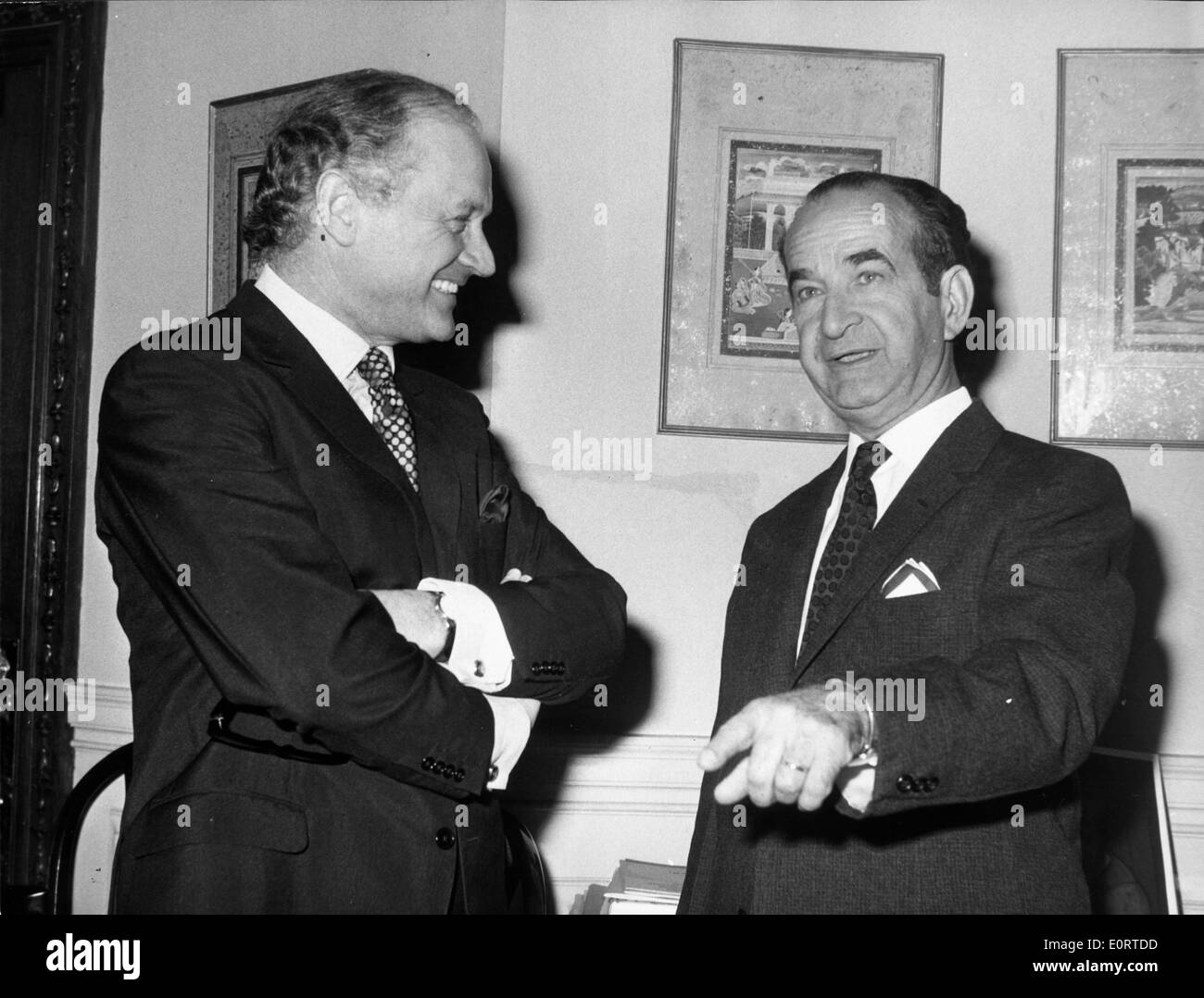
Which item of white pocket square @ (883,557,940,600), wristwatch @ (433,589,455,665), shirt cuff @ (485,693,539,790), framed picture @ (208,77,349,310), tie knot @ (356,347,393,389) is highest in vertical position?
framed picture @ (208,77,349,310)

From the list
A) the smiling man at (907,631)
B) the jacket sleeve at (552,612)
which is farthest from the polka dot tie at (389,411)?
the smiling man at (907,631)

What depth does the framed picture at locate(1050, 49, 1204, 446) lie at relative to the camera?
2475mm

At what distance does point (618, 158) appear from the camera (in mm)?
2514

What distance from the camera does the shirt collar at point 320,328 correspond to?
178 centimetres

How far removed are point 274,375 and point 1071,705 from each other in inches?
44.5

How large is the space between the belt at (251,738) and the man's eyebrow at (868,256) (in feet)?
3.64

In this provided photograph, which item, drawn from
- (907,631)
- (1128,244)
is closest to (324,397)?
(907,631)

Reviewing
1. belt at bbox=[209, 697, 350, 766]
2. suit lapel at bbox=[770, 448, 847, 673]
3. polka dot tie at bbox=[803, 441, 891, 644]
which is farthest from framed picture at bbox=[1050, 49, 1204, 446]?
belt at bbox=[209, 697, 350, 766]

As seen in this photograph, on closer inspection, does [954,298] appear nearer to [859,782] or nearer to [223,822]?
[859,782]

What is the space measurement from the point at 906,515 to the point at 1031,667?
0.34 meters

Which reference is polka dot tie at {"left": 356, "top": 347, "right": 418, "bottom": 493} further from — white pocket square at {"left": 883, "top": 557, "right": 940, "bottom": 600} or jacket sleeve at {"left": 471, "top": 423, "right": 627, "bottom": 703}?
white pocket square at {"left": 883, "top": 557, "right": 940, "bottom": 600}

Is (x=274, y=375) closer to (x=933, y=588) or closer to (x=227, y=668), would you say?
(x=227, y=668)

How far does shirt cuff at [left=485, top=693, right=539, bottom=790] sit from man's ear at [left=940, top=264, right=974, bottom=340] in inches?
36.5

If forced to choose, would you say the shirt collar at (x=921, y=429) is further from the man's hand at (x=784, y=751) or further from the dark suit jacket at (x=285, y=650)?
the man's hand at (x=784, y=751)
